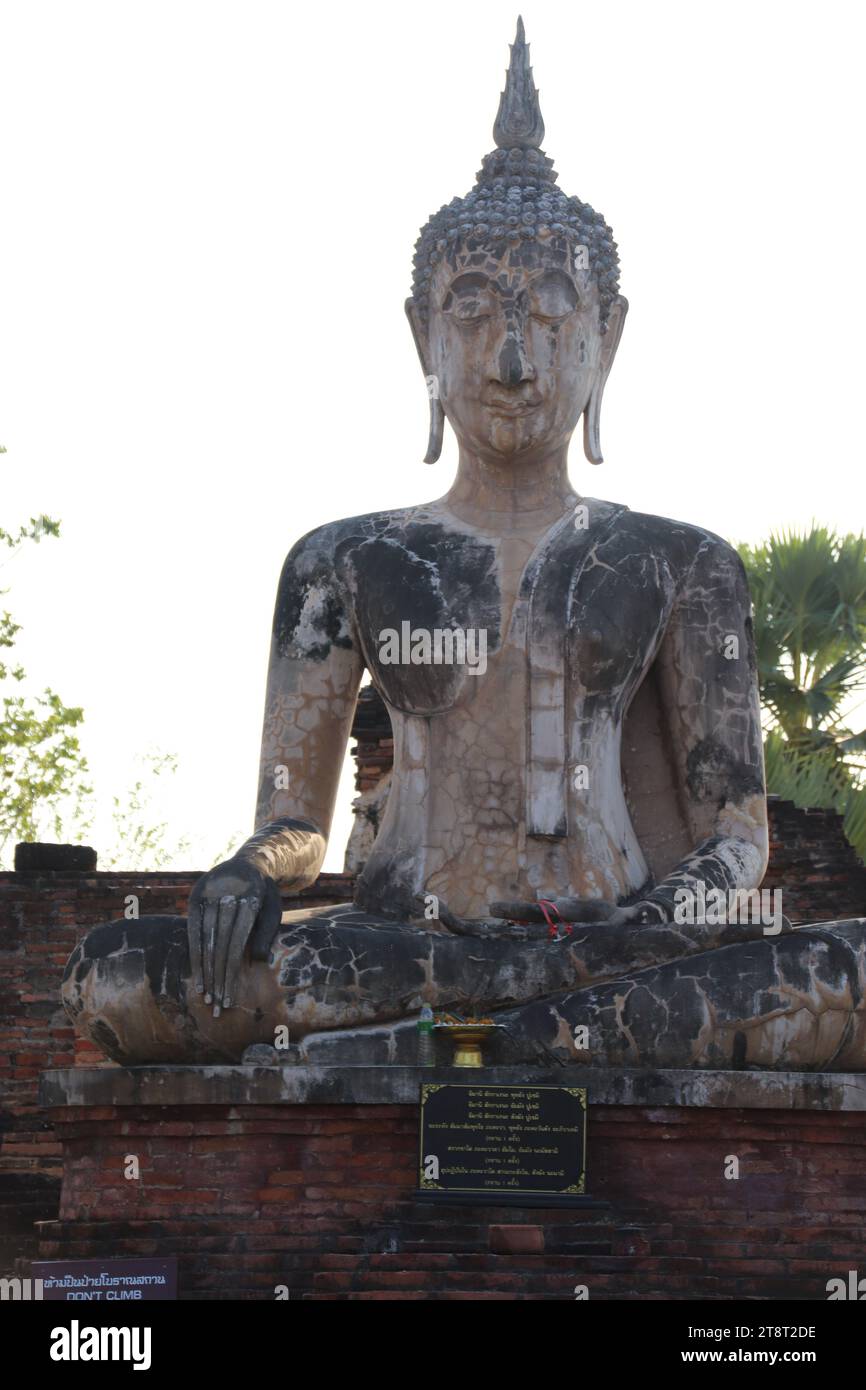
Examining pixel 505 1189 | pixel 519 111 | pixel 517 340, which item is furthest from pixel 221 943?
pixel 519 111

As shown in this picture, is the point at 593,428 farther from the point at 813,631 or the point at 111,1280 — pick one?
the point at 813,631

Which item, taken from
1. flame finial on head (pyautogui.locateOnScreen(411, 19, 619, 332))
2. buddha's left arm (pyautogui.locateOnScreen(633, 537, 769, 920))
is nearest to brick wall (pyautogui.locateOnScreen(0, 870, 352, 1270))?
buddha's left arm (pyautogui.locateOnScreen(633, 537, 769, 920))

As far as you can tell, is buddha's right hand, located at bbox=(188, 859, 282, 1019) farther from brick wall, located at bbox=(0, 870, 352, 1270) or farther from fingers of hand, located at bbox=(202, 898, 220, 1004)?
brick wall, located at bbox=(0, 870, 352, 1270)

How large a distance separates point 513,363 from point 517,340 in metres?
0.11

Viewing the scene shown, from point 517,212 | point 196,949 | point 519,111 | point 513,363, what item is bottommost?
point 196,949

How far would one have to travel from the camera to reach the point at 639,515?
461 inches

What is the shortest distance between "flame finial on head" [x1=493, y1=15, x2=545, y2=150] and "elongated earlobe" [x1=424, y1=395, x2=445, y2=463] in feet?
3.83

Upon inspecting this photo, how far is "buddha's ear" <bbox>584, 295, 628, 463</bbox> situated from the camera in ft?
38.9

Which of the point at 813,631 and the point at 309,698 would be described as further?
the point at 813,631

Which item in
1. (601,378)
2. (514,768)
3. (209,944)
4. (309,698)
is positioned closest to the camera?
(209,944)

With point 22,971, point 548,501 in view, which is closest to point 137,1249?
point 548,501

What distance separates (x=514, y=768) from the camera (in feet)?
36.9
